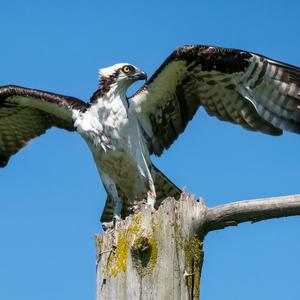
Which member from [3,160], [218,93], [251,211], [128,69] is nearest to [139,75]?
[128,69]

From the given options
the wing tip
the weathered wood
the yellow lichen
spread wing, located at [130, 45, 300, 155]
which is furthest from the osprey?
the weathered wood

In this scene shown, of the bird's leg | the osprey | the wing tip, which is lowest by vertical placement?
the bird's leg

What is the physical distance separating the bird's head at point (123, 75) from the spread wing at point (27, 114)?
443 mm

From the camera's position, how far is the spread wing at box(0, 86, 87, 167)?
11227mm

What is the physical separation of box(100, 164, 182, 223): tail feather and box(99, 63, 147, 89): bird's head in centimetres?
111

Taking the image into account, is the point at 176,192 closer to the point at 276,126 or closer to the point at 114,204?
the point at 114,204

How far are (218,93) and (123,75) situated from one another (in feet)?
4.01

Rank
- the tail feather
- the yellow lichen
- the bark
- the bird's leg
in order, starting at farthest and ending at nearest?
the tail feather → the bird's leg → the yellow lichen → the bark

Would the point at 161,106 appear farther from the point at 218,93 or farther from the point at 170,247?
the point at 170,247

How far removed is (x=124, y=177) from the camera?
1044 cm

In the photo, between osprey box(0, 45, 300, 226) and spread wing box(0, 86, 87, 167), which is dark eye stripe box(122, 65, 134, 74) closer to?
osprey box(0, 45, 300, 226)

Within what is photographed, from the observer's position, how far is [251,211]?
6.30m

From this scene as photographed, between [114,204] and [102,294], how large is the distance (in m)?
3.63

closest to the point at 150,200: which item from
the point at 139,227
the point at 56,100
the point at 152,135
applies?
the point at 152,135
